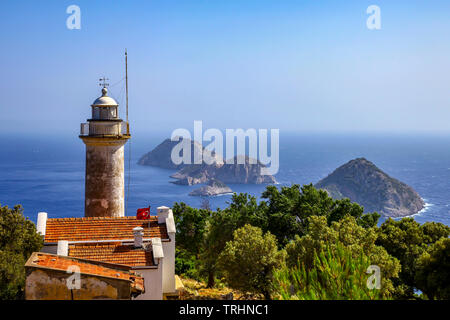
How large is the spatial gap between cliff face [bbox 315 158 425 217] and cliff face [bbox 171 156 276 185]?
3379cm

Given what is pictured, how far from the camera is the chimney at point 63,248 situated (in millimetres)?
17045

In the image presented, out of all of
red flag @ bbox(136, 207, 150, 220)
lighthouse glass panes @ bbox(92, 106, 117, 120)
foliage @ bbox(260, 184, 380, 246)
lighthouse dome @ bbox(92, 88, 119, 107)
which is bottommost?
foliage @ bbox(260, 184, 380, 246)

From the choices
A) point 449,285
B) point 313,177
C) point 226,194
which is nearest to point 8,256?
point 449,285

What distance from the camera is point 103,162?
23.1 m

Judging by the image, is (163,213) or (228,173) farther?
(228,173)

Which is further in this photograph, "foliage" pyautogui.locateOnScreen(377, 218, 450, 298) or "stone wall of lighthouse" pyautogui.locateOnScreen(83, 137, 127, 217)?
"stone wall of lighthouse" pyautogui.locateOnScreen(83, 137, 127, 217)

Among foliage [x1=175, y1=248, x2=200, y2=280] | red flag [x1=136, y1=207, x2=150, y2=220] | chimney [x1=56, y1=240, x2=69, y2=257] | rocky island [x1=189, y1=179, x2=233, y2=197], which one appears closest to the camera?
chimney [x1=56, y1=240, x2=69, y2=257]

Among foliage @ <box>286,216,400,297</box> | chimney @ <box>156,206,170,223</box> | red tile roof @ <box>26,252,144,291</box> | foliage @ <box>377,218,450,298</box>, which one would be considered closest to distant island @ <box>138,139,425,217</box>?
foliage @ <box>377,218,450,298</box>

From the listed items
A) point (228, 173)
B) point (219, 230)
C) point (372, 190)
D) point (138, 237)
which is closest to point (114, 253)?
point (138, 237)

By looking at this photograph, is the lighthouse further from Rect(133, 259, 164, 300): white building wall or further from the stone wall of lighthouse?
Rect(133, 259, 164, 300): white building wall

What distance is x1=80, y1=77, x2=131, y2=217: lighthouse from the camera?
23.1 meters

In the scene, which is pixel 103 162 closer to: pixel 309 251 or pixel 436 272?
pixel 309 251

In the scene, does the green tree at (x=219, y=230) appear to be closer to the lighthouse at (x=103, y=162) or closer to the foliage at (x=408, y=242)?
the lighthouse at (x=103, y=162)

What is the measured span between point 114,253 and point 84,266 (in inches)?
124
